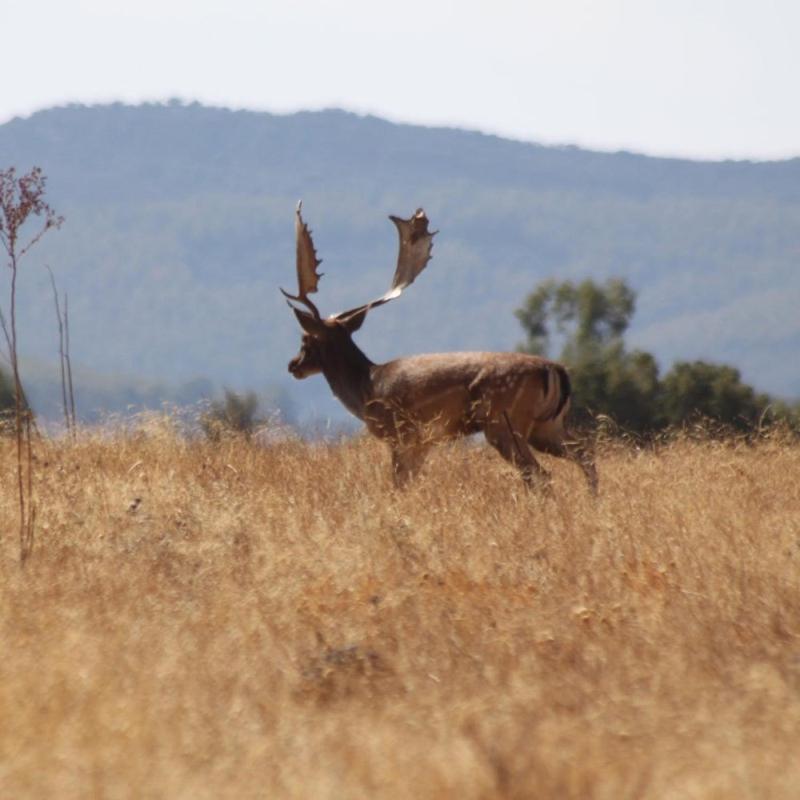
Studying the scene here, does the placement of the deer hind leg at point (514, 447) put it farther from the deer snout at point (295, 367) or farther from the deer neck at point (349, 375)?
the deer snout at point (295, 367)

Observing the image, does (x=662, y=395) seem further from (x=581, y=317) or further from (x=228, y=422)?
(x=581, y=317)

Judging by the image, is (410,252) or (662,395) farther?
(662,395)

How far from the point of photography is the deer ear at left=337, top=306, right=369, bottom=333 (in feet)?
42.9

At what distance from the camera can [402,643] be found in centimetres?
595

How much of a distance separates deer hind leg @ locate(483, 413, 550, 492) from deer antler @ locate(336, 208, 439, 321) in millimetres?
2037

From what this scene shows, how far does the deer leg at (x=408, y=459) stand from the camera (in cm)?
1131

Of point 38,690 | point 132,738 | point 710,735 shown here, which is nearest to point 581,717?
point 710,735

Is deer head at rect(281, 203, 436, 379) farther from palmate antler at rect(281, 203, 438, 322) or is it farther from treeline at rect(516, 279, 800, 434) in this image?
treeline at rect(516, 279, 800, 434)

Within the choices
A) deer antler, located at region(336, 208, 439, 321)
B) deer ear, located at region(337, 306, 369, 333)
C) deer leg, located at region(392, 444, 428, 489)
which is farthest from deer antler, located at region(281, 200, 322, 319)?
deer leg, located at region(392, 444, 428, 489)

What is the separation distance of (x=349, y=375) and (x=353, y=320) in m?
0.70

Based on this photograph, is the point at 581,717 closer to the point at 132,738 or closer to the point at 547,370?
the point at 132,738

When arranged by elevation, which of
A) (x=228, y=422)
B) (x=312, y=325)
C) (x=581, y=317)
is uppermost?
(x=312, y=325)

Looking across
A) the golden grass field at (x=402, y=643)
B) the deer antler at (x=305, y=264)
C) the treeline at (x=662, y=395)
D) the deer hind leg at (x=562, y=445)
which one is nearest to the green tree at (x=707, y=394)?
the treeline at (x=662, y=395)

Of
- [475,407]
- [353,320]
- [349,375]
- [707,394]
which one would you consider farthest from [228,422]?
[707,394]
